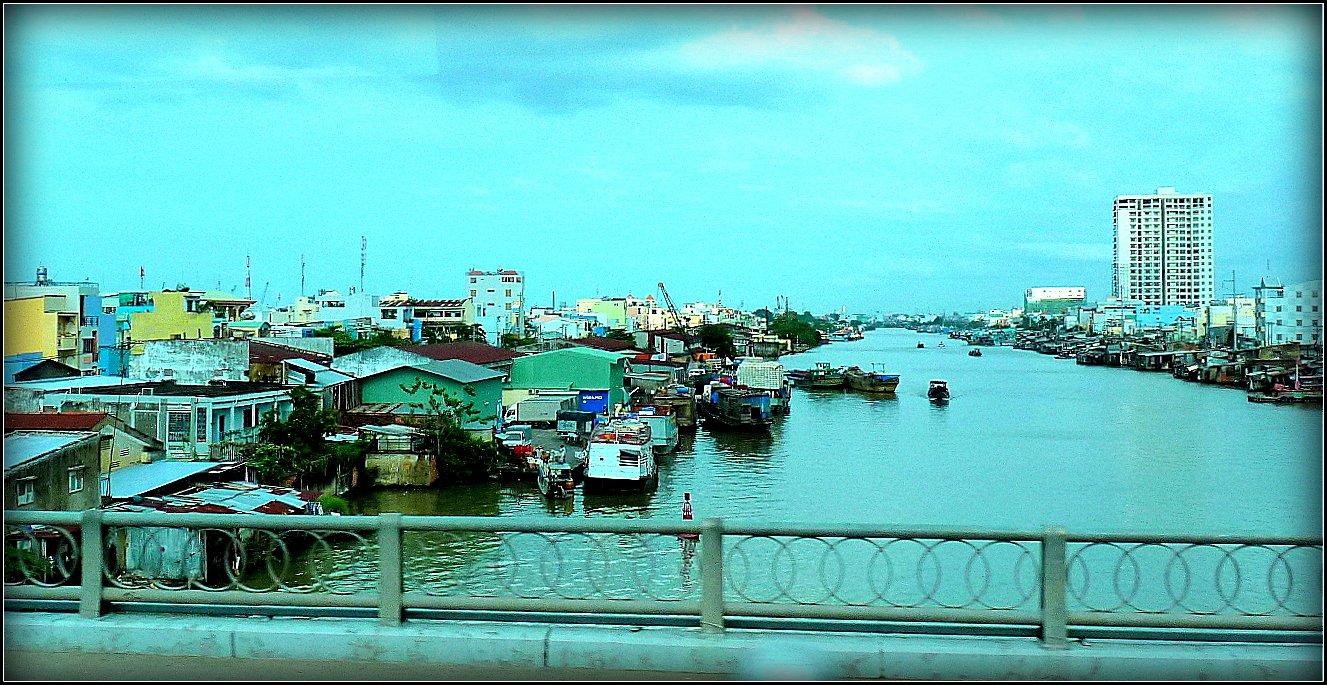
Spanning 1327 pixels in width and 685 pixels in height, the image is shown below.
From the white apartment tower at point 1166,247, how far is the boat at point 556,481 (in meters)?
52.6

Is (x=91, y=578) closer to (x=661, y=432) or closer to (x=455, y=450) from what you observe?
(x=455, y=450)

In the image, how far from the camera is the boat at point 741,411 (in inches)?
826

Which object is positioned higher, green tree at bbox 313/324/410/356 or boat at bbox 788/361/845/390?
green tree at bbox 313/324/410/356

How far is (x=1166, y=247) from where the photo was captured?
2350 inches

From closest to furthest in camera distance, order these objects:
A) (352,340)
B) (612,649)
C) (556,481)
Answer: (612,649) < (556,481) < (352,340)

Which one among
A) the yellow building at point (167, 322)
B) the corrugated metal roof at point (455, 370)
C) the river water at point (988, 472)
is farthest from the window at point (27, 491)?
the yellow building at point (167, 322)

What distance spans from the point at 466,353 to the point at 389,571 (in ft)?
61.3

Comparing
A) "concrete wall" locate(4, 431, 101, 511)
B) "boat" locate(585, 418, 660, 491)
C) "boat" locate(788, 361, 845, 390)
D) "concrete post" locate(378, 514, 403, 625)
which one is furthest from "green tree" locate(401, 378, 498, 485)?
"boat" locate(788, 361, 845, 390)

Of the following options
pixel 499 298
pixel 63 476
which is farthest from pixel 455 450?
pixel 499 298

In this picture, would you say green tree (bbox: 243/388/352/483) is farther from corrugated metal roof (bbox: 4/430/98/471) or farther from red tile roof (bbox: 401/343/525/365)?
red tile roof (bbox: 401/343/525/365)

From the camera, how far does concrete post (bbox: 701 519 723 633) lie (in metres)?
2.05

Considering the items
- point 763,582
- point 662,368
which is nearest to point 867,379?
point 662,368

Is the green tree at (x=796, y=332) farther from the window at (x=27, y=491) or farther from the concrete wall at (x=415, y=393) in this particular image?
the window at (x=27, y=491)

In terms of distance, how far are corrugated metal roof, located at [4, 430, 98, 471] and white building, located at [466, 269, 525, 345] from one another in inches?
1340
